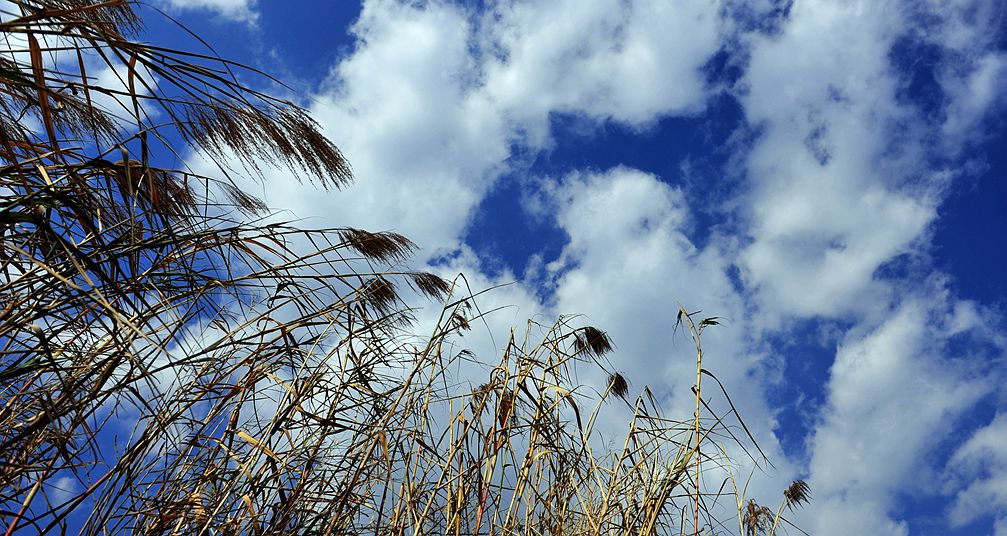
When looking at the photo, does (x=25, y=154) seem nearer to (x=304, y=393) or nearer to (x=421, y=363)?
(x=304, y=393)

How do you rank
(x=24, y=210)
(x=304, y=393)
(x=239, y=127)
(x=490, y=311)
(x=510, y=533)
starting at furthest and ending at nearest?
(x=490, y=311) < (x=510, y=533) < (x=304, y=393) < (x=239, y=127) < (x=24, y=210)

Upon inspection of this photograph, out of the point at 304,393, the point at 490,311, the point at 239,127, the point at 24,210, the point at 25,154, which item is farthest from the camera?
the point at 490,311

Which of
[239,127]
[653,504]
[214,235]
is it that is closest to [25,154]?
[214,235]

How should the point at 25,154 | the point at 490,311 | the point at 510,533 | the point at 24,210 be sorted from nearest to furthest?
the point at 24,210, the point at 25,154, the point at 510,533, the point at 490,311

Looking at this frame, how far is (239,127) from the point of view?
4.57 feet

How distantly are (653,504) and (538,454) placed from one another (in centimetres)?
31

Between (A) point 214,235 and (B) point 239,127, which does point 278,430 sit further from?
(B) point 239,127

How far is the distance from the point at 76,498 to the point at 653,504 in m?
1.25

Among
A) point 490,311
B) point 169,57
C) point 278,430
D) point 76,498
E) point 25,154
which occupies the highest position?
point 490,311

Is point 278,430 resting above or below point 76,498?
above

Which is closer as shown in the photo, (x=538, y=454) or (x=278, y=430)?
(x=278, y=430)

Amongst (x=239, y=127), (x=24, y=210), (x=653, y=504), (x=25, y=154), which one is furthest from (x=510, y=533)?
(x=25, y=154)

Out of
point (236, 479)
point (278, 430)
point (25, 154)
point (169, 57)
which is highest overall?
point (25, 154)

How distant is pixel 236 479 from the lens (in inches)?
63.4
